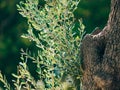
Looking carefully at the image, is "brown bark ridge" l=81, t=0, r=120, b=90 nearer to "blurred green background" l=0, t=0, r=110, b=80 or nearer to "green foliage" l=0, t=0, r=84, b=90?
"green foliage" l=0, t=0, r=84, b=90

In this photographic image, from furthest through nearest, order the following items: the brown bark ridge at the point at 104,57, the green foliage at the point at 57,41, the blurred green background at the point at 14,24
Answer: the blurred green background at the point at 14,24
the green foliage at the point at 57,41
the brown bark ridge at the point at 104,57

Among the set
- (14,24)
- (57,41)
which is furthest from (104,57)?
A: (14,24)

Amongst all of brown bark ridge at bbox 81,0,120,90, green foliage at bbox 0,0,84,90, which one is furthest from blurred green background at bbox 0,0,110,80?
brown bark ridge at bbox 81,0,120,90

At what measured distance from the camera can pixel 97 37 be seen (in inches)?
163

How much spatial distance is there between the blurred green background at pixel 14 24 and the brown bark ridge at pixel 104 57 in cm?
1258

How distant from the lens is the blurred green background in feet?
56.4

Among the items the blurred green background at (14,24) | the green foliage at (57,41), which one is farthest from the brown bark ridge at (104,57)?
the blurred green background at (14,24)

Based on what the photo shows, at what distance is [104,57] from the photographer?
4.05 m

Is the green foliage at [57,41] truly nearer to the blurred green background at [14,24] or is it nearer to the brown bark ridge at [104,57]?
the brown bark ridge at [104,57]

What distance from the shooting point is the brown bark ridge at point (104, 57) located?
400 centimetres

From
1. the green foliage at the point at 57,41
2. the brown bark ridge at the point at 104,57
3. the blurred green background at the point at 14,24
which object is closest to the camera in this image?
the brown bark ridge at the point at 104,57

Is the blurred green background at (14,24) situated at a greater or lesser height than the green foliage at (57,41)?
greater

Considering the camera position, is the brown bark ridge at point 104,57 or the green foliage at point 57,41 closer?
the brown bark ridge at point 104,57

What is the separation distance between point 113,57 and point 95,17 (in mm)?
13766
